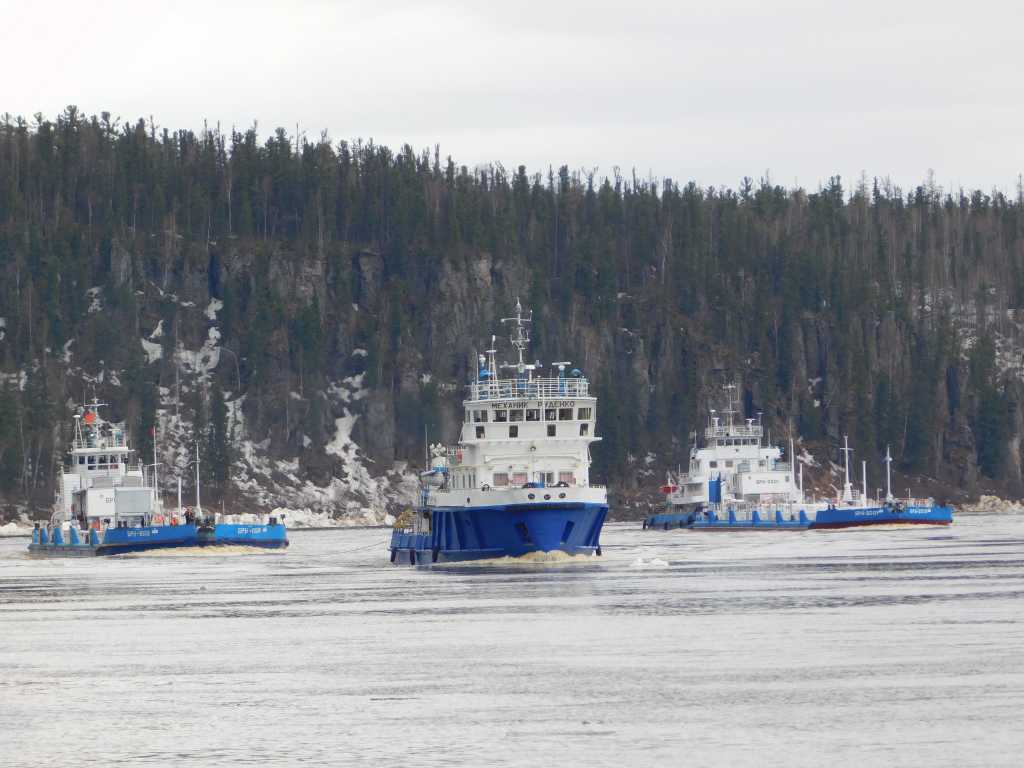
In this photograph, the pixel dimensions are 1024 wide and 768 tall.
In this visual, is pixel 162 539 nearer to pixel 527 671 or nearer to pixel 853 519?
pixel 853 519

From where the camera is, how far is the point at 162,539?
422ft

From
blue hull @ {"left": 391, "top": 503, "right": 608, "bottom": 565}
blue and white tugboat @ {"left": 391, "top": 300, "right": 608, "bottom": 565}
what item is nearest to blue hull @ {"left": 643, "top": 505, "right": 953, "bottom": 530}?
blue and white tugboat @ {"left": 391, "top": 300, "right": 608, "bottom": 565}

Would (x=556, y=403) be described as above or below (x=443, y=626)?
above

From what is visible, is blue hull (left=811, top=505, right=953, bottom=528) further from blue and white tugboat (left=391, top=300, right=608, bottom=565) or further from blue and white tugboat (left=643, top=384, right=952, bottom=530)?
blue and white tugboat (left=391, top=300, right=608, bottom=565)

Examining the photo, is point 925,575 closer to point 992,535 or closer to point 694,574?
point 694,574

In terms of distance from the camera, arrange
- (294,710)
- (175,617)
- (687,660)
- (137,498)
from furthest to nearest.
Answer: (137,498)
(175,617)
(687,660)
(294,710)

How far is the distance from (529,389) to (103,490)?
154ft

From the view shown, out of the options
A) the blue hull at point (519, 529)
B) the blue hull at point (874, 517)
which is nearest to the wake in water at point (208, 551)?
the blue hull at point (519, 529)

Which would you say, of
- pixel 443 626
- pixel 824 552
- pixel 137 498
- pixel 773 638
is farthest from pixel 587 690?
pixel 137 498

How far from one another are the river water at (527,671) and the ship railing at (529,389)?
39.7ft

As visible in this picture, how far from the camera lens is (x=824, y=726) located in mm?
36719

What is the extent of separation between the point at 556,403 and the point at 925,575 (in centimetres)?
2265

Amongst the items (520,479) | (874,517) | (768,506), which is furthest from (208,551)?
(768,506)

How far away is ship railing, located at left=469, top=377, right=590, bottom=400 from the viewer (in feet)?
323
